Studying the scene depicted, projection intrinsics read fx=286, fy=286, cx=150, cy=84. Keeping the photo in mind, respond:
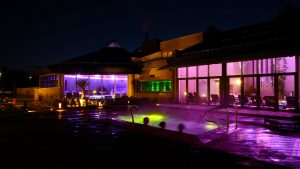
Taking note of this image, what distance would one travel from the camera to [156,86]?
23.9 metres

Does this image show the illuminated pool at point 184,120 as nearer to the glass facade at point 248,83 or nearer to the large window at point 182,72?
Answer: the glass facade at point 248,83

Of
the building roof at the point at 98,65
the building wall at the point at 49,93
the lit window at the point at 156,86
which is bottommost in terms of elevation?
the building wall at the point at 49,93

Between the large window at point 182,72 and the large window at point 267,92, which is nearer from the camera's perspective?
the large window at point 267,92

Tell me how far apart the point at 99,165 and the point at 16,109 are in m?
15.9

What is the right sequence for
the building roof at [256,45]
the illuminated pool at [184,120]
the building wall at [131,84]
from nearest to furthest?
the illuminated pool at [184,120], the building roof at [256,45], the building wall at [131,84]

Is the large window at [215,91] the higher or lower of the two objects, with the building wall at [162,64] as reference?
lower

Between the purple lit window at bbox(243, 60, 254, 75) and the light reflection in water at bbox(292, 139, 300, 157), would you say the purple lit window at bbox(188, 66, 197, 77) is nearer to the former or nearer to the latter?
the purple lit window at bbox(243, 60, 254, 75)

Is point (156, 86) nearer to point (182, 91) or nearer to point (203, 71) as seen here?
point (182, 91)

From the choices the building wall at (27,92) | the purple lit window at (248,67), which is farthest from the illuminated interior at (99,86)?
the purple lit window at (248,67)

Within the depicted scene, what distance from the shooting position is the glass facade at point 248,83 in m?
14.0

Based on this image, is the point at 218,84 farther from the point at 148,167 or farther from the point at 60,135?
the point at 148,167

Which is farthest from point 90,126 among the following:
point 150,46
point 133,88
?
point 150,46

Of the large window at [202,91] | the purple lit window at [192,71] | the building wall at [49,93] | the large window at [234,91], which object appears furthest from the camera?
the building wall at [49,93]

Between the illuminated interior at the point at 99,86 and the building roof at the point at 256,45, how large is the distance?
897 cm
